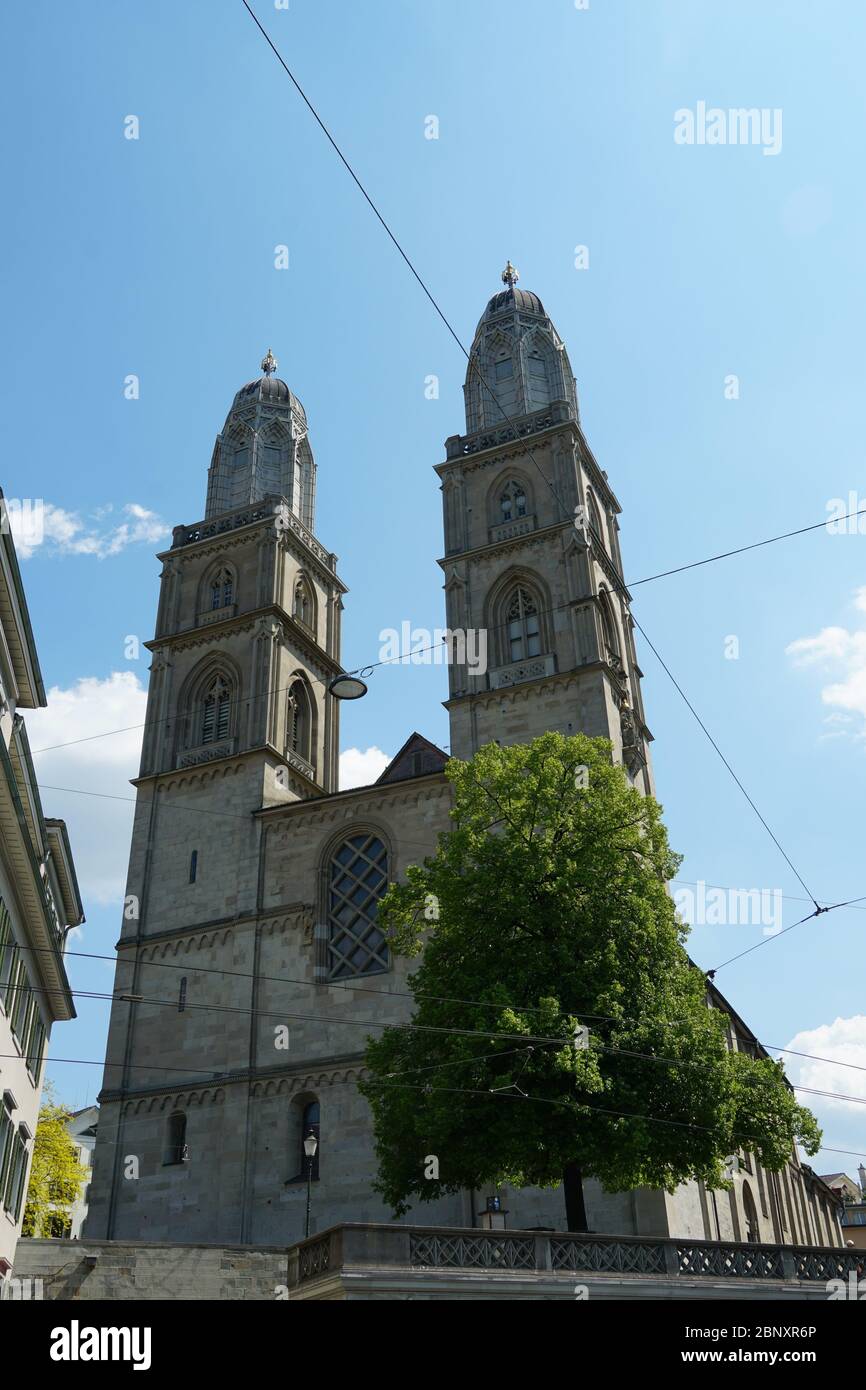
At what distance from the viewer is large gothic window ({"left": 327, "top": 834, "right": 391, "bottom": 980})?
35688mm

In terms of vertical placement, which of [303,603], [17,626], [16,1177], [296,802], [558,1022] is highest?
[303,603]

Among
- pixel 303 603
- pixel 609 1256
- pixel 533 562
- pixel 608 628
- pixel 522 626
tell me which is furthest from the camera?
pixel 303 603

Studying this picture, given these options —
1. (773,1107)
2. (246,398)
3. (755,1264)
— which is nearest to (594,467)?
(246,398)

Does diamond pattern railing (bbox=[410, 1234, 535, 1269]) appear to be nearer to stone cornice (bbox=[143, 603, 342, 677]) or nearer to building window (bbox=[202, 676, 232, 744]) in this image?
building window (bbox=[202, 676, 232, 744])

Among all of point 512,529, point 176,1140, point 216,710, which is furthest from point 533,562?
point 176,1140

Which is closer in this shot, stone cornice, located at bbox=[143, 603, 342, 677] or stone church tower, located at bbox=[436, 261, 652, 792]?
stone church tower, located at bbox=[436, 261, 652, 792]

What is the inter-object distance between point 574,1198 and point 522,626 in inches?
848

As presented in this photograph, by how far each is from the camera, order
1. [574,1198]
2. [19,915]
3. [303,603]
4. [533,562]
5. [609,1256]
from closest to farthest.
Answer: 1. [609,1256]
2. [574,1198]
3. [19,915]
4. [533,562]
5. [303,603]

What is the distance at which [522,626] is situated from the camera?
40062mm

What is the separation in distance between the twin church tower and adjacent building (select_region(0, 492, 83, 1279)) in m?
6.38

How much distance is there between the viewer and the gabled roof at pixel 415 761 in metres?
40.4

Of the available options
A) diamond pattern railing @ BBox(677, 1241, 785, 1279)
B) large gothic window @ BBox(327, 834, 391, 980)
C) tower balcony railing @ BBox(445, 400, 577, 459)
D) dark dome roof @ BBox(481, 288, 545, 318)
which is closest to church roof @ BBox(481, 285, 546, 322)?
dark dome roof @ BBox(481, 288, 545, 318)

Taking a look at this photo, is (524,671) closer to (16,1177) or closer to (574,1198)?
(574,1198)
